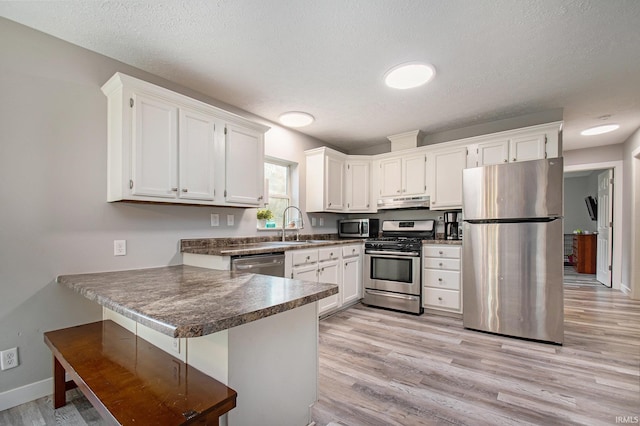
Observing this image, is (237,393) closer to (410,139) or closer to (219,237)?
(219,237)

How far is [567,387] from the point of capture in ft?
6.66

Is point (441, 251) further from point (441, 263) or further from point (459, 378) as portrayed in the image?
point (459, 378)

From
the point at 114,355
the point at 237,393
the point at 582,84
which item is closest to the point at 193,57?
the point at 114,355

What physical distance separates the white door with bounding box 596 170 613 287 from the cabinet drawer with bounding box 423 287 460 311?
150 inches

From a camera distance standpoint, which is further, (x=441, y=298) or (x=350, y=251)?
(x=350, y=251)

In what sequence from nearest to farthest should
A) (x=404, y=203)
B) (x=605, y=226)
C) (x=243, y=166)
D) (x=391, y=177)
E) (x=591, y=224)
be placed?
(x=243, y=166)
(x=404, y=203)
(x=391, y=177)
(x=605, y=226)
(x=591, y=224)

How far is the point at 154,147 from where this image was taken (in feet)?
7.46

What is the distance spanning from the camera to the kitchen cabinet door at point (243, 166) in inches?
110

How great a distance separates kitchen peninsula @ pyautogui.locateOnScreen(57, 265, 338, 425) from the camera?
1023 millimetres

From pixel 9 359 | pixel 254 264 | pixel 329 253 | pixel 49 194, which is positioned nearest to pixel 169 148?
pixel 49 194

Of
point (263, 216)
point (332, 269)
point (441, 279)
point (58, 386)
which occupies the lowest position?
point (58, 386)

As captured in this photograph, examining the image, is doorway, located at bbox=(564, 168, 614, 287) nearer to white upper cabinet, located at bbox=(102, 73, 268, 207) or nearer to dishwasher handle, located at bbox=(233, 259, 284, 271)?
dishwasher handle, located at bbox=(233, 259, 284, 271)

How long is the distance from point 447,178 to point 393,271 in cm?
140

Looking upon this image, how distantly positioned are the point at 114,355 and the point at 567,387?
2.83 metres
